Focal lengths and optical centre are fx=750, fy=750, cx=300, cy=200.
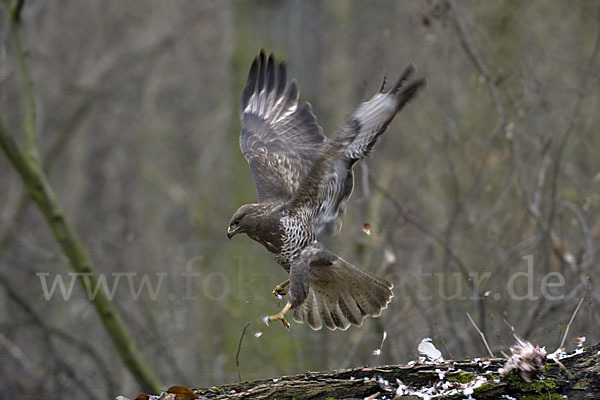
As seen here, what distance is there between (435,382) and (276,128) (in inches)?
128

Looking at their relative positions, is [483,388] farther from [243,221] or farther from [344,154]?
[243,221]

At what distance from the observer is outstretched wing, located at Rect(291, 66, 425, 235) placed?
4270 mm

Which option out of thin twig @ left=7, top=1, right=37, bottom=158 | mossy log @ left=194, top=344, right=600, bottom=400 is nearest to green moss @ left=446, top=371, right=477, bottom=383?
mossy log @ left=194, top=344, right=600, bottom=400

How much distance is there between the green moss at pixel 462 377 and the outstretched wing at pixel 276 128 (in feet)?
8.33

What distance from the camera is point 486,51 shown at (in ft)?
25.3

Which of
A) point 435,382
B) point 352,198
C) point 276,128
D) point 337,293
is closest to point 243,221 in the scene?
point 337,293

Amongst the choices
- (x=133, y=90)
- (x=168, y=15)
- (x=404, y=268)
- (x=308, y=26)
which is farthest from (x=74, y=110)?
(x=404, y=268)

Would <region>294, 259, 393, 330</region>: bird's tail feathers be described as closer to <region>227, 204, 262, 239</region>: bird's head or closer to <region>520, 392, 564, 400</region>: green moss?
<region>227, 204, 262, 239</region>: bird's head

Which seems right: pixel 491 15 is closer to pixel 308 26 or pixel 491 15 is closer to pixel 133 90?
pixel 308 26

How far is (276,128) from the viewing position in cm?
613

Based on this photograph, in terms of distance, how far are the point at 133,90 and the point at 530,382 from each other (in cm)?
1098

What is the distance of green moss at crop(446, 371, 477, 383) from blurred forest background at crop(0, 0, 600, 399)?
512mm

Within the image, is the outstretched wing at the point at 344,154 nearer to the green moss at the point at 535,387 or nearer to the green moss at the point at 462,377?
the green moss at the point at 462,377

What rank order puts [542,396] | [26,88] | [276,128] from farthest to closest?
[26,88] < [276,128] < [542,396]
